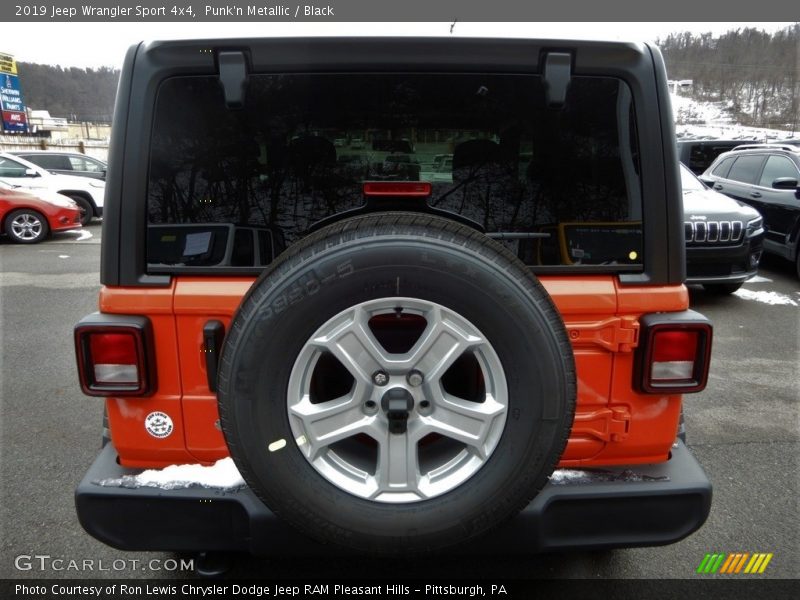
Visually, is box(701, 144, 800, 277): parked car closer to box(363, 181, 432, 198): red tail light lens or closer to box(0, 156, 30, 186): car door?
box(363, 181, 432, 198): red tail light lens

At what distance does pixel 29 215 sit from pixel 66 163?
5.49 meters

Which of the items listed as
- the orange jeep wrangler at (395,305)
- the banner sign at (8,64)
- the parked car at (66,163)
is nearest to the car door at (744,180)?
the orange jeep wrangler at (395,305)

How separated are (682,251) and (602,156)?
0.41 m

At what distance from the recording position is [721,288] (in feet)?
23.7

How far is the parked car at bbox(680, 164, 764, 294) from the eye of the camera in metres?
6.36

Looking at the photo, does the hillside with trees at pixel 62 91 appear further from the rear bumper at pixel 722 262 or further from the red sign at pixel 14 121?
the rear bumper at pixel 722 262

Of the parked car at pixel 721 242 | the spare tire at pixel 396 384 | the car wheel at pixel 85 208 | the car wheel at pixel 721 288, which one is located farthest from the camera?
the car wheel at pixel 85 208

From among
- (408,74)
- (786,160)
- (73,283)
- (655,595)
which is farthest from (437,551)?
(786,160)

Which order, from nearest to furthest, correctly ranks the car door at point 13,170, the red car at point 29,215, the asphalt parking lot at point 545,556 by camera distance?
1. the asphalt parking lot at point 545,556
2. the red car at point 29,215
3. the car door at point 13,170

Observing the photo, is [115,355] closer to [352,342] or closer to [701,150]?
[352,342]

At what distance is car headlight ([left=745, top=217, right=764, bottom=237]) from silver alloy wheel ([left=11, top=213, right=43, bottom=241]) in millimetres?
12017

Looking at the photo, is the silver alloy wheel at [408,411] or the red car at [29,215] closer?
the silver alloy wheel at [408,411]

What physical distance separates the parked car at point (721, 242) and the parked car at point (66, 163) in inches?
564

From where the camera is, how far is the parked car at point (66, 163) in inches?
596
